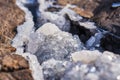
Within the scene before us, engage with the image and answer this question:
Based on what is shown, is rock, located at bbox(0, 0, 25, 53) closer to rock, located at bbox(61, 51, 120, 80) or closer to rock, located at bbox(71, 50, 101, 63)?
rock, located at bbox(71, 50, 101, 63)

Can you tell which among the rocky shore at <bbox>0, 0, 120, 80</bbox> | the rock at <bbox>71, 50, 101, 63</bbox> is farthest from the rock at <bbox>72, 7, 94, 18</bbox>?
the rock at <bbox>71, 50, 101, 63</bbox>

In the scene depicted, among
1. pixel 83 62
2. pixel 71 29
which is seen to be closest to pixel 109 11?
pixel 71 29

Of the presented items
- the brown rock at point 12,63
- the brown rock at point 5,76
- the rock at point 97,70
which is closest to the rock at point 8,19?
the brown rock at point 12,63

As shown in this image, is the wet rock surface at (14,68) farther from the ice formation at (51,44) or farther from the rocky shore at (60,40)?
the ice formation at (51,44)

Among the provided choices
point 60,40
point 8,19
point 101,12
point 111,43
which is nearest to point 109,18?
point 101,12

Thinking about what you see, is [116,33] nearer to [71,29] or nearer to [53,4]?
[71,29]
